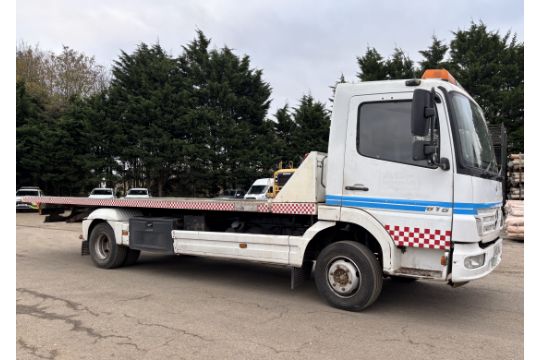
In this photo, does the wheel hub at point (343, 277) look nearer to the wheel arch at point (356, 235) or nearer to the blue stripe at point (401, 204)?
the wheel arch at point (356, 235)

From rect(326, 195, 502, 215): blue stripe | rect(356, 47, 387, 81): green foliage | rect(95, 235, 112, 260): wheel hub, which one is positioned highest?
rect(356, 47, 387, 81): green foliage

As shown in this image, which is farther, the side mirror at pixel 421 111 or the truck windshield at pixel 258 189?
the truck windshield at pixel 258 189

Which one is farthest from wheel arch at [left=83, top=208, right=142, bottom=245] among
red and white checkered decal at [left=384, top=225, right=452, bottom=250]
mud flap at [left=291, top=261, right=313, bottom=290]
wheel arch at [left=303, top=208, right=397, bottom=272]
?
red and white checkered decal at [left=384, top=225, right=452, bottom=250]

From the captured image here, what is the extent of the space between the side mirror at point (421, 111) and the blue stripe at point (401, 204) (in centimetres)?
91

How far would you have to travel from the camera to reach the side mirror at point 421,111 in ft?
15.8

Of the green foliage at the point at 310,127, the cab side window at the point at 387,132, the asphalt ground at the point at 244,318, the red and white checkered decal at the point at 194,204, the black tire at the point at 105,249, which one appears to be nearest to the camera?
the asphalt ground at the point at 244,318

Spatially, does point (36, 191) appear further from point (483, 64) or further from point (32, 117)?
point (483, 64)

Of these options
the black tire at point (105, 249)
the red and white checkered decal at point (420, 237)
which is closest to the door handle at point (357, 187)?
the red and white checkered decal at point (420, 237)

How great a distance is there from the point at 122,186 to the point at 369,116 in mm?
29037

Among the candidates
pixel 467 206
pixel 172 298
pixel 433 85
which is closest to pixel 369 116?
pixel 433 85

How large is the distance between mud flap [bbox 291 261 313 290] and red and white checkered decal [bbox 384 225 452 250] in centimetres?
149

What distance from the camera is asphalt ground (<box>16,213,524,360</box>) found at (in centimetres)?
436

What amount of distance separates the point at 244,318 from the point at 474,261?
9.56ft

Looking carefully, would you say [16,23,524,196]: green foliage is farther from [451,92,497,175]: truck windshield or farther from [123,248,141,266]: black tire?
[451,92,497,175]: truck windshield
